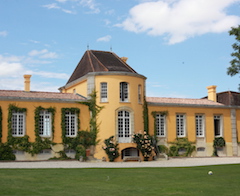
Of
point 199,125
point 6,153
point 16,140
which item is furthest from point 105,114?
point 199,125

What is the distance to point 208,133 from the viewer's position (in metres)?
34.5

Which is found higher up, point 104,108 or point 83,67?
point 83,67

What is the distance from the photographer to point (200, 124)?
114 feet

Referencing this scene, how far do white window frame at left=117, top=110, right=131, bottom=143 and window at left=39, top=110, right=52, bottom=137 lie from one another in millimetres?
4981

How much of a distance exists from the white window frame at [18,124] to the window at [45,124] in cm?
122

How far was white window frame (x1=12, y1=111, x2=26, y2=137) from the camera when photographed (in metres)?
27.1

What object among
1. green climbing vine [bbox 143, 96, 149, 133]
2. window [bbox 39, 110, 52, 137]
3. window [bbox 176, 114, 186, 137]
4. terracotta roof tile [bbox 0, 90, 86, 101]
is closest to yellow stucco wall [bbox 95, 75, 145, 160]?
green climbing vine [bbox 143, 96, 149, 133]

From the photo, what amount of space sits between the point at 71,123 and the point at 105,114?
258cm

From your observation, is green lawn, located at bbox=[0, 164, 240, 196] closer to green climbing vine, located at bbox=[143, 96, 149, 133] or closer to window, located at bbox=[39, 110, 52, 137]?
window, located at bbox=[39, 110, 52, 137]

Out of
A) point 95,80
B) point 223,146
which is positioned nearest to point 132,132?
point 95,80

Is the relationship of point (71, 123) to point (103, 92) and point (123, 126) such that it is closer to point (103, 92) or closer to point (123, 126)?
point (103, 92)

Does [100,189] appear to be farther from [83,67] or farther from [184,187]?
[83,67]

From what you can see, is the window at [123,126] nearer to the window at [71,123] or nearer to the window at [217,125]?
the window at [71,123]

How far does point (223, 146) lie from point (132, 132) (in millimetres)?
10084
